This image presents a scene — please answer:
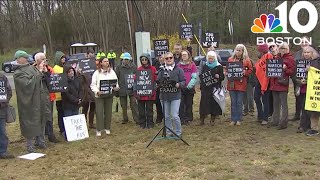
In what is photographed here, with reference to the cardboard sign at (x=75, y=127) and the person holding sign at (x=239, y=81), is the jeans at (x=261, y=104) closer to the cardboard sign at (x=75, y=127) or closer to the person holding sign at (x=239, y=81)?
the person holding sign at (x=239, y=81)

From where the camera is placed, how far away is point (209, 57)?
9.28 metres

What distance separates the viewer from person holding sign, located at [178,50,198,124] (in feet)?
31.0

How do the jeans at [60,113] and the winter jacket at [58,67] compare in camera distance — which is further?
the jeans at [60,113]

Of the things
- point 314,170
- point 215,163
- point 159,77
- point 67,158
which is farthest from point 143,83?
point 314,170

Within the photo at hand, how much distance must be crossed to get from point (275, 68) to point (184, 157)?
303cm

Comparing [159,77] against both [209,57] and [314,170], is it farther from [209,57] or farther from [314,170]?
[314,170]

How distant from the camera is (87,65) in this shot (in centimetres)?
1041

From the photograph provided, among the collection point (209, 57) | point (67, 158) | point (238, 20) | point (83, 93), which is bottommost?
point (67, 158)

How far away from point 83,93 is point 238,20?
143 feet

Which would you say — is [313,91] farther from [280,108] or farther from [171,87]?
[171,87]

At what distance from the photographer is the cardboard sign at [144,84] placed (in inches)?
362

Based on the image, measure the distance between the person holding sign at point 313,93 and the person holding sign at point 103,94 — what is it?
400cm

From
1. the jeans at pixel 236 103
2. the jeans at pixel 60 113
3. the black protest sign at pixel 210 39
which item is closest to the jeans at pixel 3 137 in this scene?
the jeans at pixel 60 113

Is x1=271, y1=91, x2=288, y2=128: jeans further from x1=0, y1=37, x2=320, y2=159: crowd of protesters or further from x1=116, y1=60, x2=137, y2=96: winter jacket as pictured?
x1=116, y1=60, x2=137, y2=96: winter jacket
